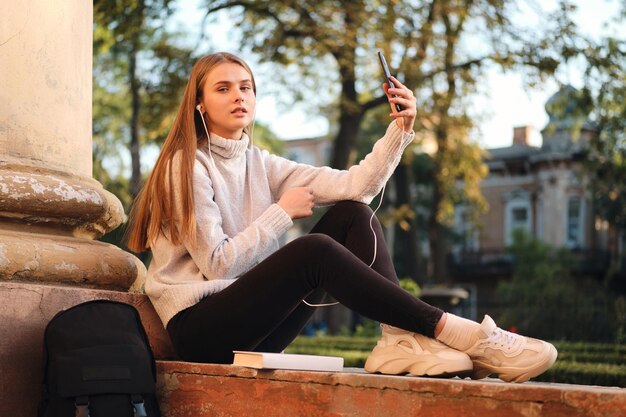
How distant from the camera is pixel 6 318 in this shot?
11.5 feet

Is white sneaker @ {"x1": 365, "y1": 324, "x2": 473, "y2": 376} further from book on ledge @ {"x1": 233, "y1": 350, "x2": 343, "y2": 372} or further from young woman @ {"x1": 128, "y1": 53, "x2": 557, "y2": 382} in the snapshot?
book on ledge @ {"x1": 233, "y1": 350, "x2": 343, "y2": 372}

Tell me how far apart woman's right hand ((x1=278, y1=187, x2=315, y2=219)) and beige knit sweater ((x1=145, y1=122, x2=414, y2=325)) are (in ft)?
0.21

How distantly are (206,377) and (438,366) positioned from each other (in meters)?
0.88

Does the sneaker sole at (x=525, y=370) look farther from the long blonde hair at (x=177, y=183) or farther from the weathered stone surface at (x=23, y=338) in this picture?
the weathered stone surface at (x=23, y=338)

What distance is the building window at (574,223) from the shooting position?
132 ft

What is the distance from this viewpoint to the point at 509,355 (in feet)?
10.7

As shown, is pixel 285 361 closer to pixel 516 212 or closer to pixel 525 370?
pixel 525 370

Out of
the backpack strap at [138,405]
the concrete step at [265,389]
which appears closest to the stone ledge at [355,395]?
the concrete step at [265,389]

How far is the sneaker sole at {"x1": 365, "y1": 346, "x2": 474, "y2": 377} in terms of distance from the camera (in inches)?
128

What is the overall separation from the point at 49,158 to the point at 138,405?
4.19ft

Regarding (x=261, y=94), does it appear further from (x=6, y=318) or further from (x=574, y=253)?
(x=574, y=253)

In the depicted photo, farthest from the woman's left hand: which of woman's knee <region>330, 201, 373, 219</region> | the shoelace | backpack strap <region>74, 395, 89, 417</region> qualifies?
backpack strap <region>74, 395, 89, 417</region>

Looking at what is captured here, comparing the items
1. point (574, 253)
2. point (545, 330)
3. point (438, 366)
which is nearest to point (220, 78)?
point (438, 366)

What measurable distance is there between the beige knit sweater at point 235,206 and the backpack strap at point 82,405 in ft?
2.35
